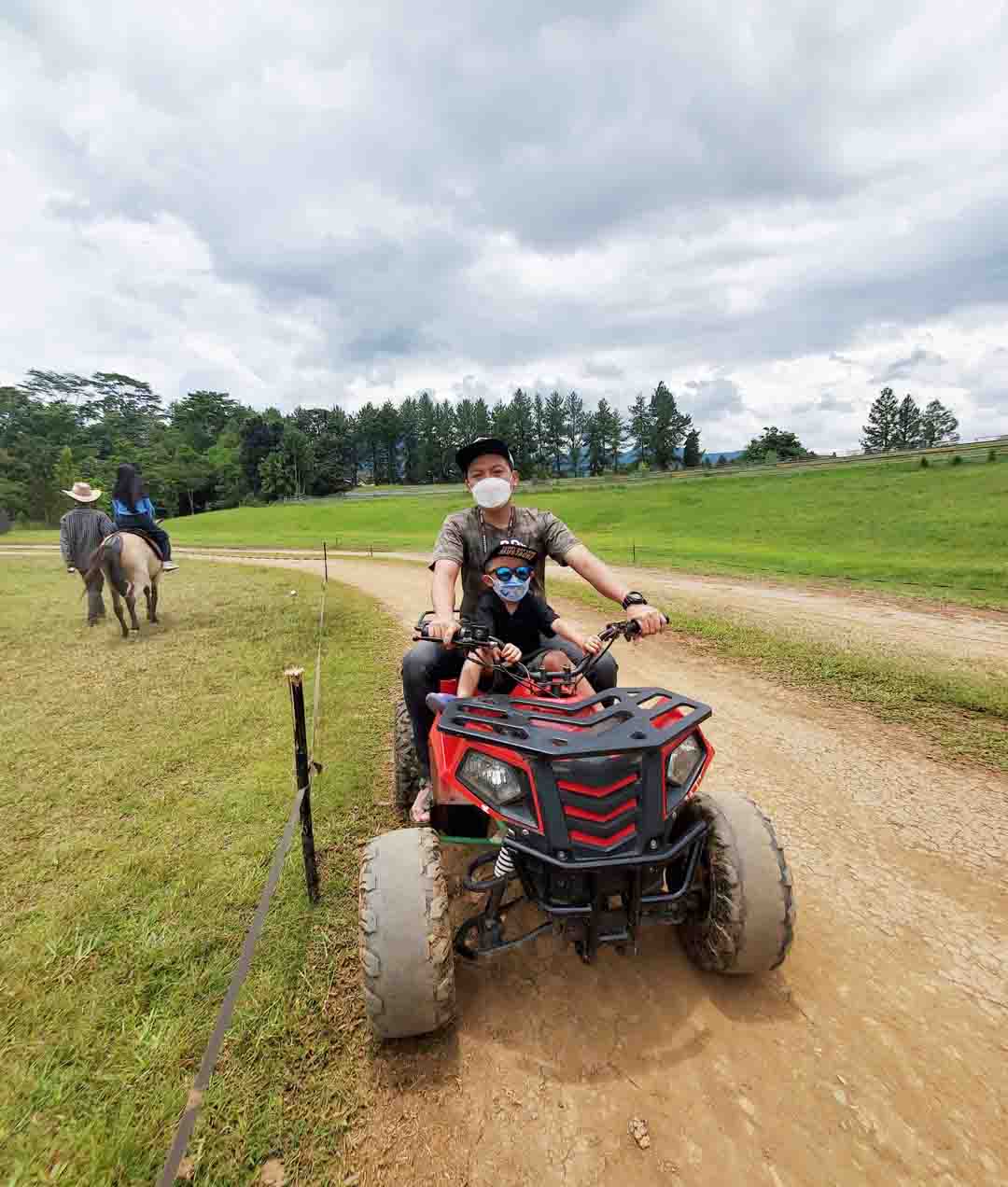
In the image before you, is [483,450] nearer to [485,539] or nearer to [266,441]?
[485,539]

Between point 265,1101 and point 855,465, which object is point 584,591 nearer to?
point 265,1101

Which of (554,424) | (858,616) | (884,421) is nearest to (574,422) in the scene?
(554,424)

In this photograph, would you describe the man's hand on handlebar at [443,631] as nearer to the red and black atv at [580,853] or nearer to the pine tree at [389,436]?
the red and black atv at [580,853]

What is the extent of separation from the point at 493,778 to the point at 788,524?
104 feet

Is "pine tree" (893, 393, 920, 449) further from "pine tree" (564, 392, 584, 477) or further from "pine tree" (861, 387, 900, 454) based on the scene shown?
"pine tree" (564, 392, 584, 477)

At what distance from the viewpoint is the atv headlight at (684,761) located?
2303 mm

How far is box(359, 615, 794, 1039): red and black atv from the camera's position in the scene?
2061 mm


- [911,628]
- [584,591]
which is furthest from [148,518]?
[911,628]

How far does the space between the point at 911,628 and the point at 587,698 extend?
9.01 meters

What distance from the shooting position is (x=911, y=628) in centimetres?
898

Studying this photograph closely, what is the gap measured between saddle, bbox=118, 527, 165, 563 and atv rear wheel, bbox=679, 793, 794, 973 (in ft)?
34.0

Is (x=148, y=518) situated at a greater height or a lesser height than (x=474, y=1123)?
greater

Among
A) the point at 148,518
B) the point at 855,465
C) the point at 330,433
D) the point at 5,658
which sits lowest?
the point at 5,658

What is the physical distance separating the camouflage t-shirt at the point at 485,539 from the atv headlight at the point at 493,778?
59.0 inches
